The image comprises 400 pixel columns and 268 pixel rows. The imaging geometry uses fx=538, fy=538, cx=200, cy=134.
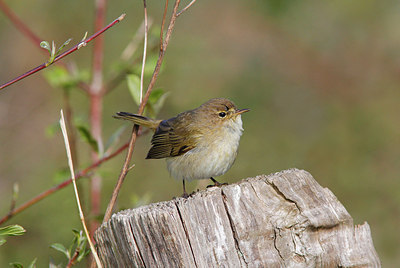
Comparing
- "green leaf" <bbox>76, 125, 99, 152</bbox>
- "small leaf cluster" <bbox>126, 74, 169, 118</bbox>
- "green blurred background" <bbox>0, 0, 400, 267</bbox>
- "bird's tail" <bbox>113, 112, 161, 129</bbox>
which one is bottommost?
"green leaf" <bbox>76, 125, 99, 152</bbox>

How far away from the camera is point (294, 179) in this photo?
2.65 m

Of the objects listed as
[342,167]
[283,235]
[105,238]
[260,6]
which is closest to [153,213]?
[105,238]

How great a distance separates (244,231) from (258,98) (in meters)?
6.07

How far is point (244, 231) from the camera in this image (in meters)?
2.43

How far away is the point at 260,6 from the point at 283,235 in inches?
303

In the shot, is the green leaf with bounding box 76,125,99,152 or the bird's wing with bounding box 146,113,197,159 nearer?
the green leaf with bounding box 76,125,99,152

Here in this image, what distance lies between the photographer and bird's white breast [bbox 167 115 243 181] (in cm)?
431

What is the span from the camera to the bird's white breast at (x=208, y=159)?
Answer: 14.1 feet

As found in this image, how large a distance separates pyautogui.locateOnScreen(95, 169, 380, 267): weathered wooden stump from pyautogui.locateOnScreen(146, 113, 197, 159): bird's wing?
190 centimetres

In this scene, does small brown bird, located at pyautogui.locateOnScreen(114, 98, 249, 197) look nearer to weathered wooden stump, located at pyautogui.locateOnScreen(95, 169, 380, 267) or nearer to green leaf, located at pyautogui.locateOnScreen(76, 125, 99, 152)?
green leaf, located at pyautogui.locateOnScreen(76, 125, 99, 152)

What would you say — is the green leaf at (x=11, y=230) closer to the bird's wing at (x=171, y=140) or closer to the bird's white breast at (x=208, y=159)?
the bird's white breast at (x=208, y=159)

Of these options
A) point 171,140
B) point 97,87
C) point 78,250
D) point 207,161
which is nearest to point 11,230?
point 78,250

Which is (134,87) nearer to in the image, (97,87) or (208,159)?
(97,87)

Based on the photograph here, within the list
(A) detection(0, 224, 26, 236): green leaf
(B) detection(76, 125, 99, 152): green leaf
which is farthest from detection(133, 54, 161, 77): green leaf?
(A) detection(0, 224, 26, 236): green leaf
